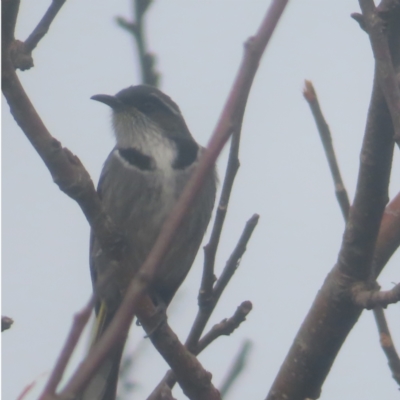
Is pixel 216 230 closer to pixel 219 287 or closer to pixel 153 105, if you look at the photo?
pixel 219 287

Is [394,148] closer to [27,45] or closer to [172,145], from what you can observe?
[27,45]

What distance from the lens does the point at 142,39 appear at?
3246mm

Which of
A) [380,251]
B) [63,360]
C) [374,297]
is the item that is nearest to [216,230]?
[374,297]

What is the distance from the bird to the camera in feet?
17.6

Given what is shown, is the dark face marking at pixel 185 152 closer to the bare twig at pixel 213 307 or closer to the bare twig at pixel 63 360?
the bare twig at pixel 213 307

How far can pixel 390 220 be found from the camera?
148 inches

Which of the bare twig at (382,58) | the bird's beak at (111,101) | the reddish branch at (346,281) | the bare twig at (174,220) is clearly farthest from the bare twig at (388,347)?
the bird's beak at (111,101)

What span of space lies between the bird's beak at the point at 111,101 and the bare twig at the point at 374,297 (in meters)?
3.48

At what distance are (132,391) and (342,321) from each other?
1060mm

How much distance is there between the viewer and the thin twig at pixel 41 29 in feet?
9.30

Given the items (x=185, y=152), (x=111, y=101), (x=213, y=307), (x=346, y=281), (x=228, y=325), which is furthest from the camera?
(x=111, y=101)

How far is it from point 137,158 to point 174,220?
443 centimetres

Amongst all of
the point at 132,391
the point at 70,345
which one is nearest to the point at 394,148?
the point at 132,391

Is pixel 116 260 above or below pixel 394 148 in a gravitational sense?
below
